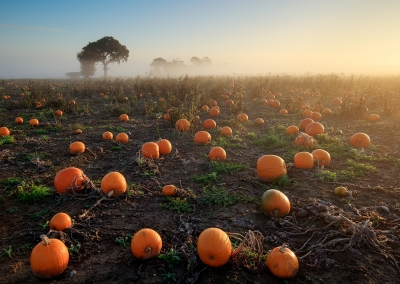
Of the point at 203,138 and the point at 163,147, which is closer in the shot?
the point at 163,147

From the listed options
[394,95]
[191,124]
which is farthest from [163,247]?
[394,95]

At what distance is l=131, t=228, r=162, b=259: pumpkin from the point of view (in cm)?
324

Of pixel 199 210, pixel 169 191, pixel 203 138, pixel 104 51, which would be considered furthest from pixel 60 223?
pixel 104 51

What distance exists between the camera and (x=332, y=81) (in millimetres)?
20516

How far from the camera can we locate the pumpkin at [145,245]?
→ 3244 mm

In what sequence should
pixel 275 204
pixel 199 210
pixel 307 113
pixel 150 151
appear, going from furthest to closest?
pixel 307 113
pixel 150 151
pixel 199 210
pixel 275 204

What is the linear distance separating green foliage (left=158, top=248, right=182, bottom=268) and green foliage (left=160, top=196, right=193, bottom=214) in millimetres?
1096

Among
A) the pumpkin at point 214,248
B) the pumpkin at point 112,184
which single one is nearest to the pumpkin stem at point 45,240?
the pumpkin at point 112,184

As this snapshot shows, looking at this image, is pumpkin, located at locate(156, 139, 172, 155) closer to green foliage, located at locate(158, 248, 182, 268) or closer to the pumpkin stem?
green foliage, located at locate(158, 248, 182, 268)

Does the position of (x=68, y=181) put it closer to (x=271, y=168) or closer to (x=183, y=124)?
(x=271, y=168)

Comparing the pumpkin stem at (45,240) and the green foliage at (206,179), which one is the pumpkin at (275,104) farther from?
the pumpkin stem at (45,240)

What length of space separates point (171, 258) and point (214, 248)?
0.68 metres

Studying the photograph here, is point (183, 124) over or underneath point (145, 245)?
over

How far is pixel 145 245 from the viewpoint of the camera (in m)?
3.24
